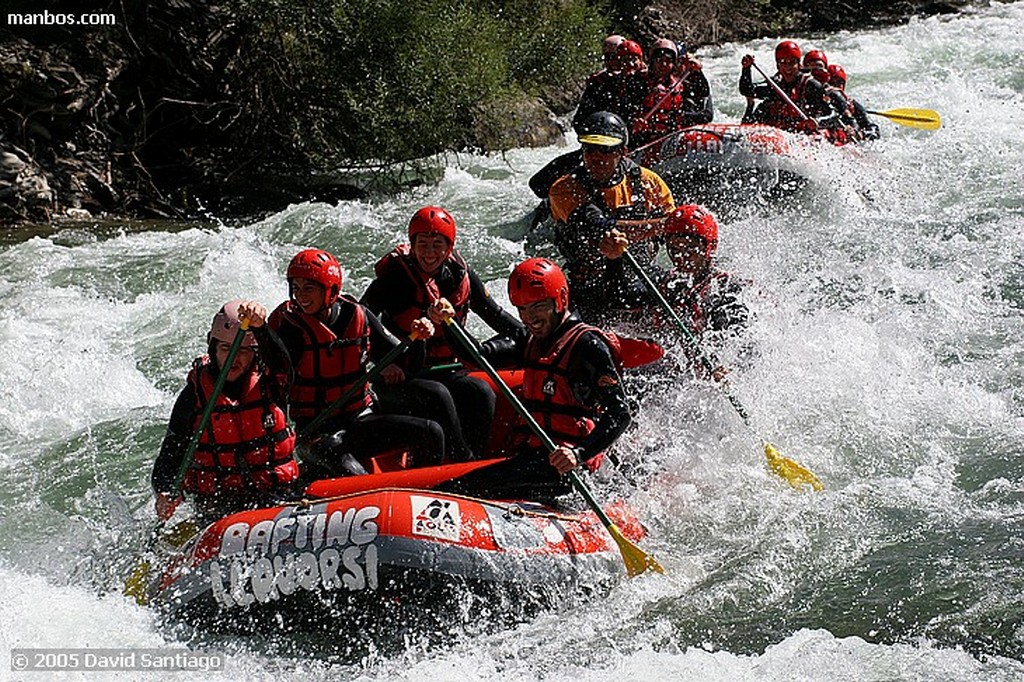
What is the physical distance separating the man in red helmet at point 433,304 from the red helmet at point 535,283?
26.4 inches

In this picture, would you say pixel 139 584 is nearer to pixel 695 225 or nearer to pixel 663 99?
pixel 695 225

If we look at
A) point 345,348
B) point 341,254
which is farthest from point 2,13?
point 345,348

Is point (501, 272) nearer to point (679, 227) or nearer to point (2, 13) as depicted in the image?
point (679, 227)

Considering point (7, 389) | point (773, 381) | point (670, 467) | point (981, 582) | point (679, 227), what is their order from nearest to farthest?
point (981, 582) → point (670, 467) → point (679, 227) → point (773, 381) → point (7, 389)

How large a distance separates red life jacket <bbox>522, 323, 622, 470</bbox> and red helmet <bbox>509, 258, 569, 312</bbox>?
0.66 feet

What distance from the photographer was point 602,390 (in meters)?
5.76

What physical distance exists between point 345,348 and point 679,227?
2069 mm

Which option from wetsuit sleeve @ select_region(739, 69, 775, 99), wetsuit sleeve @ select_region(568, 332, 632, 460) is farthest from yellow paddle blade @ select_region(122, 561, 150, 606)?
wetsuit sleeve @ select_region(739, 69, 775, 99)

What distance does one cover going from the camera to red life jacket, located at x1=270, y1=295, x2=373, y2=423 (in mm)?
6188

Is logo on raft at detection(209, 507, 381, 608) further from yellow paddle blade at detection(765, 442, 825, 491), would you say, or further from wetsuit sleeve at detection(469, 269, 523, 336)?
yellow paddle blade at detection(765, 442, 825, 491)

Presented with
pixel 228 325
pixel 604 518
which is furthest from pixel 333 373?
pixel 604 518

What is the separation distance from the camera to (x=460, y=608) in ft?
17.5

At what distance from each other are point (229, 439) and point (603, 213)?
127 inches

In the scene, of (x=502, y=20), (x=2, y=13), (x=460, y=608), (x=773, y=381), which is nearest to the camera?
(x=460, y=608)
